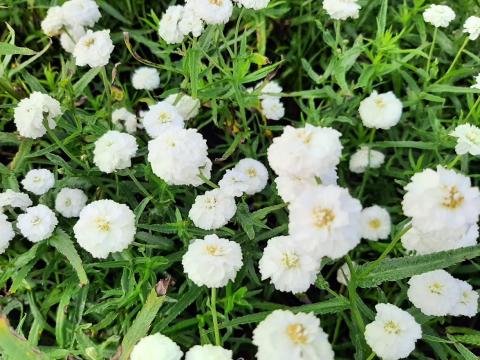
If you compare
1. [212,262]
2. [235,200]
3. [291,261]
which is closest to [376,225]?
[235,200]

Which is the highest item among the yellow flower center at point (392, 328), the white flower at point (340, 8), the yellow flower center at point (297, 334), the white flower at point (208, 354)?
the white flower at point (340, 8)

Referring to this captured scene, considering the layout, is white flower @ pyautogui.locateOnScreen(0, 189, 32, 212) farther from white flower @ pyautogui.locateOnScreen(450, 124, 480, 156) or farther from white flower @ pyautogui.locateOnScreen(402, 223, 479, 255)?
white flower @ pyautogui.locateOnScreen(450, 124, 480, 156)

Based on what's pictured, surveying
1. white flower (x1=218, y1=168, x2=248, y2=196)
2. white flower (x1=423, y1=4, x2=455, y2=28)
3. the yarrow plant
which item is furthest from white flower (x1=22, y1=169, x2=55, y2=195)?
white flower (x1=423, y1=4, x2=455, y2=28)

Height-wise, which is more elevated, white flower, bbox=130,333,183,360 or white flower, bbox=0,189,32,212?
white flower, bbox=130,333,183,360

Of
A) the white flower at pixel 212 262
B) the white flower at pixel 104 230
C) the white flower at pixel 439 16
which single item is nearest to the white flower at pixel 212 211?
the white flower at pixel 212 262

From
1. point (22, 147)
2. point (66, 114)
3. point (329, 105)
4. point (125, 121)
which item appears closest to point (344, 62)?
point (329, 105)

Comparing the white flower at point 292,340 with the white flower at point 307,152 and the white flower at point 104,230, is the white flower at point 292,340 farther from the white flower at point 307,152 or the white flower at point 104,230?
the white flower at point 104,230

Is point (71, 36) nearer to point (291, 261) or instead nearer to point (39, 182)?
point (39, 182)
